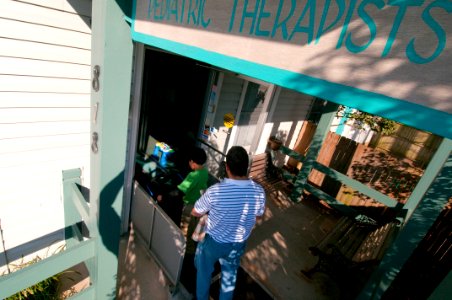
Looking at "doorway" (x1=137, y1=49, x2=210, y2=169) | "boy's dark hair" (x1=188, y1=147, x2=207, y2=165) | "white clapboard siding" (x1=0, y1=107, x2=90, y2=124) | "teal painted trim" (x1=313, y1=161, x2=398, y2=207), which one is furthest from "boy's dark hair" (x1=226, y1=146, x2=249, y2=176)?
"teal painted trim" (x1=313, y1=161, x2=398, y2=207)

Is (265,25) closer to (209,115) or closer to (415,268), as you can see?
(209,115)

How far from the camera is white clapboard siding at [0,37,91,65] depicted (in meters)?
1.92

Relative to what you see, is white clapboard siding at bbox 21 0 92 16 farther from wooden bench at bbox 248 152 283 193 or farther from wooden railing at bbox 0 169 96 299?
wooden bench at bbox 248 152 283 193

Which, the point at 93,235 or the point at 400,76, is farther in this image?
the point at 93,235

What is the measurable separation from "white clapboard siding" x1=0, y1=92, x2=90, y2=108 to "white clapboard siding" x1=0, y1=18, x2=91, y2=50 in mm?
474

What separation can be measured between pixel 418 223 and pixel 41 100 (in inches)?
168

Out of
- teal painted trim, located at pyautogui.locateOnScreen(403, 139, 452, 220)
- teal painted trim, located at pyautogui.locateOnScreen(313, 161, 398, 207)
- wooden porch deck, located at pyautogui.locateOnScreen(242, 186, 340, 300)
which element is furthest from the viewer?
teal painted trim, located at pyautogui.locateOnScreen(313, 161, 398, 207)

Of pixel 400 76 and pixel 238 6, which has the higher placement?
pixel 238 6

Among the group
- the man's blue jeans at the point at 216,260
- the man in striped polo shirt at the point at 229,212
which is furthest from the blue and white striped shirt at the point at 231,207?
the man's blue jeans at the point at 216,260

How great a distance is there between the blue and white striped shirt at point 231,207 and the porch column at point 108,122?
33.4 inches

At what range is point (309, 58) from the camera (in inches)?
32.0

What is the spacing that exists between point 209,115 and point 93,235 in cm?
358

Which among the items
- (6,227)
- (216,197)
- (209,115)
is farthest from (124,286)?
(209,115)

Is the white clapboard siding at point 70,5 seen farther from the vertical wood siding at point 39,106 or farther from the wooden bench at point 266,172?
Answer: the wooden bench at point 266,172
